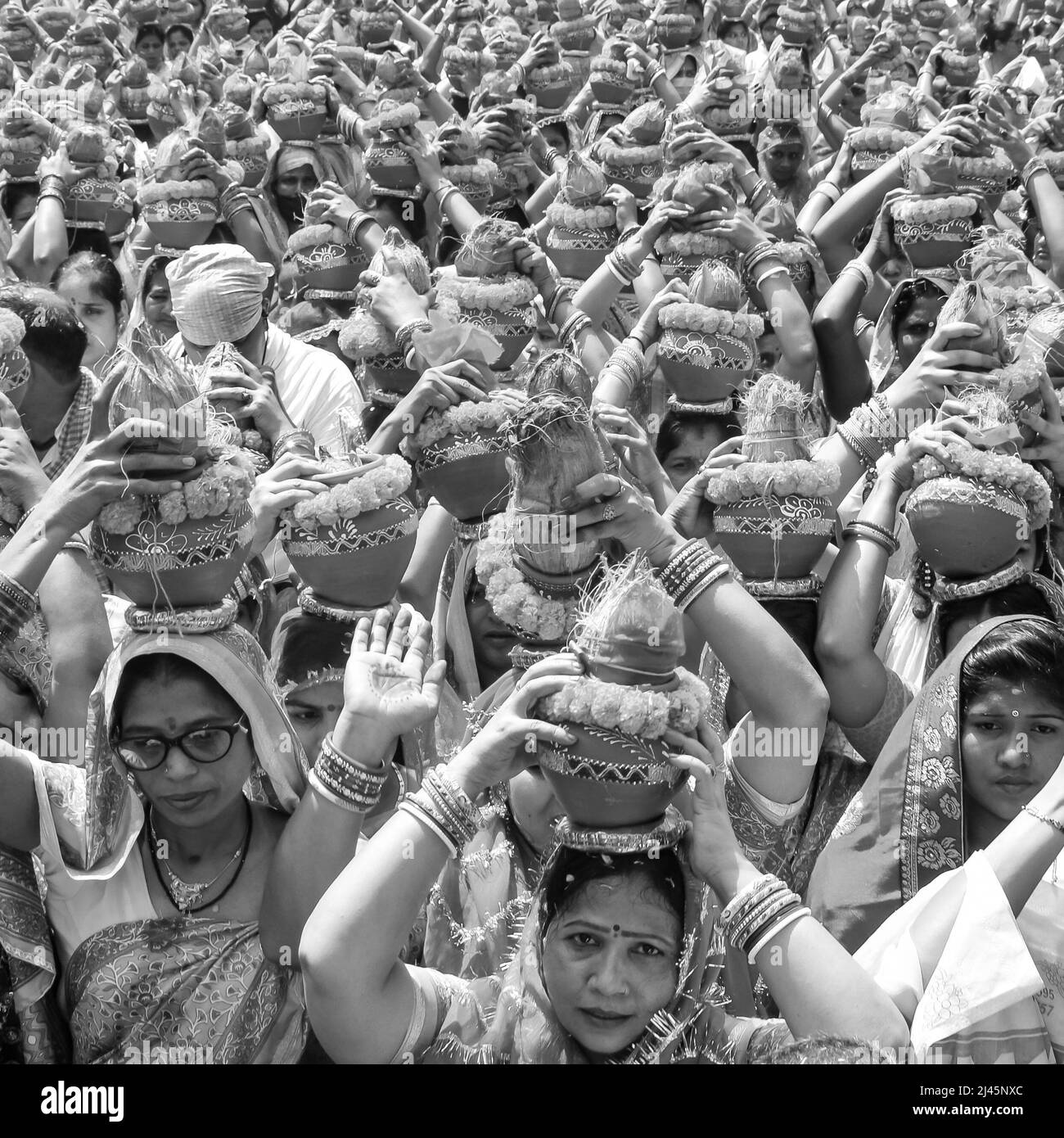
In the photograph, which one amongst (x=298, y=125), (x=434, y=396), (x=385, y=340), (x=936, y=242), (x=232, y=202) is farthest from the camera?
(x=298, y=125)

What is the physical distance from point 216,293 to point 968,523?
110 inches

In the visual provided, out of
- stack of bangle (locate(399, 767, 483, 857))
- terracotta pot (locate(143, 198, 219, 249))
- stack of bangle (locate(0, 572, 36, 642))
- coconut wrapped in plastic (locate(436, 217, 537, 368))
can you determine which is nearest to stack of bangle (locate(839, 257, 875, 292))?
coconut wrapped in plastic (locate(436, 217, 537, 368))

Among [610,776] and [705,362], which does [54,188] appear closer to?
[705,362]

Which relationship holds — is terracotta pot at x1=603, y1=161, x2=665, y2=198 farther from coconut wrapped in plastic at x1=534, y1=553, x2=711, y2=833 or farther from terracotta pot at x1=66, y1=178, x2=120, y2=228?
coconut wrapped in plastic at x1=534, y1=553, x2=711, y2=833

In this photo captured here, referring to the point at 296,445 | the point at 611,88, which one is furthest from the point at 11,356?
the point at 611,88

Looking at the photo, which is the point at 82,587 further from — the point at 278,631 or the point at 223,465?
the point at 223,465

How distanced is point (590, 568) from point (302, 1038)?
3.31ft

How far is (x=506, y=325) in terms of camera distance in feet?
16.0

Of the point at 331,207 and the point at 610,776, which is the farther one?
the point at 331,207

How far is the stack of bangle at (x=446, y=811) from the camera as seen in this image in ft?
8.52

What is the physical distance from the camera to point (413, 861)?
8.45ft

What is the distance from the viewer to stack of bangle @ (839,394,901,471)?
4012 millimetres

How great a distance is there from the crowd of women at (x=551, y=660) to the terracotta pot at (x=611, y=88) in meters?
3.43

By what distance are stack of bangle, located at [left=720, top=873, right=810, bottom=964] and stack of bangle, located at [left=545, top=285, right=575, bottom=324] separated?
328 cm
